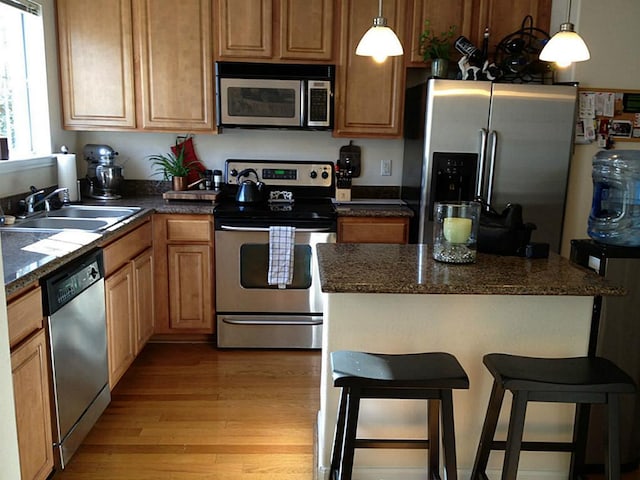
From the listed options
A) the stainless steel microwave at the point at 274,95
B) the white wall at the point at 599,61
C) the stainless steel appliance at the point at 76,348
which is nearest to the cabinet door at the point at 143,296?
the stainless steel appliance at the point at 76,348

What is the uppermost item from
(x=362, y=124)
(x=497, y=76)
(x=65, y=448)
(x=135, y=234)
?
(x=497, y=76)

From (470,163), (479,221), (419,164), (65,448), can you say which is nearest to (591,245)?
(479,221)

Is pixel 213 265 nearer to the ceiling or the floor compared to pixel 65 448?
nearer to the ceiling

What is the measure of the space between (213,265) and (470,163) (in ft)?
5.45

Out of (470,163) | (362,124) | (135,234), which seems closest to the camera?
(135,234)

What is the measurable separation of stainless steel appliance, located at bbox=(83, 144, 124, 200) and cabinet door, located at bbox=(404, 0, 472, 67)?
208 cm

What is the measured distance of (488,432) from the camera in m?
1.92

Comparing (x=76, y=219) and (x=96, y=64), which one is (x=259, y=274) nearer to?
(x=76, y=219)

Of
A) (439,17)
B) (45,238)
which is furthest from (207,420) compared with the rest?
(439,17)

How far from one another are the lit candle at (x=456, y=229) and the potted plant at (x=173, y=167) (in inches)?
86.4

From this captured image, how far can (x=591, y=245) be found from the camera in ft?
7.32

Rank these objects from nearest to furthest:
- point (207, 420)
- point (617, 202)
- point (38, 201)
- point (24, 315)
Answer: point (24, 315), point (617, 202), point (207, 420), point (38, 201)

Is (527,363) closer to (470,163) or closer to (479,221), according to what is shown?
(479,221)

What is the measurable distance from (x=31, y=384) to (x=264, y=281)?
167 centimetres
